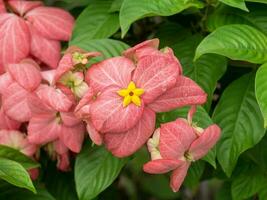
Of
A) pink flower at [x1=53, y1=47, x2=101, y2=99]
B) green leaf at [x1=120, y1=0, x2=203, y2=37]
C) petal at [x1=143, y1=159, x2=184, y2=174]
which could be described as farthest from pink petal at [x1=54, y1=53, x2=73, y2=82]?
petal at [x1=143, y1=159, x2=184, y2=174]

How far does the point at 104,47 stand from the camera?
4.01 ft

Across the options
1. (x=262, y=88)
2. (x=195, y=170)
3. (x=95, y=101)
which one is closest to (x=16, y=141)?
(x=95, y=101)

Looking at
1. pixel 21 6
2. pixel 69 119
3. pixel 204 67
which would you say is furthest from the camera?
pixel 21 6

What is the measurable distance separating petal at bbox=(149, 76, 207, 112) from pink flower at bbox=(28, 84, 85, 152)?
16 centimetres

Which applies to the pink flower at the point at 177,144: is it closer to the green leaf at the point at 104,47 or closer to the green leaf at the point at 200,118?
the green leaf at the point at 200,118

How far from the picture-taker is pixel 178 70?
1062 mm

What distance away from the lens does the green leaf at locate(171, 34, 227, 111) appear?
1.22 meters

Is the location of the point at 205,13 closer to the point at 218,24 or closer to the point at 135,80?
the point at 218,24

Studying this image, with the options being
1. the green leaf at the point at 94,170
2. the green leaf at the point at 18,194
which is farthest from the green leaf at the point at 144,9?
the green leaf at the point at 18,194

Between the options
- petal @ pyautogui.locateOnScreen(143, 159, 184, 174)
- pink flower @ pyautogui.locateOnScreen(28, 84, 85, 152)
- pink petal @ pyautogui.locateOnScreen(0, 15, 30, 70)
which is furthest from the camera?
pink petal @ pyautogui.locateOnScreen(0, 15, 30, 70)

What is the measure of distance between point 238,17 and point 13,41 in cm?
43

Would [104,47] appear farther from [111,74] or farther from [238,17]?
[238,17]

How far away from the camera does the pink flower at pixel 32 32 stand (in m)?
1.25

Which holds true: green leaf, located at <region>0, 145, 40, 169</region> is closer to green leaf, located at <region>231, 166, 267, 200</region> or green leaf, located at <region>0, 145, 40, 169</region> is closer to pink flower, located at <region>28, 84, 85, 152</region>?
pink flower, located at <region>28, 84, 85, 152</region>
